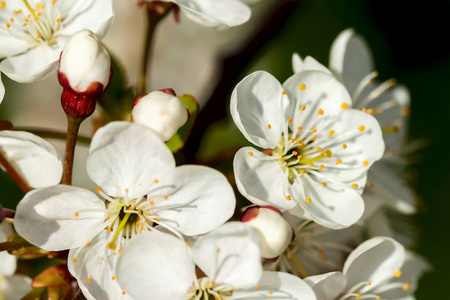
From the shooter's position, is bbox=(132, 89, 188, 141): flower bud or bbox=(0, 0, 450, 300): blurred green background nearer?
bbox=(132, 89, 188, 141): flower bud

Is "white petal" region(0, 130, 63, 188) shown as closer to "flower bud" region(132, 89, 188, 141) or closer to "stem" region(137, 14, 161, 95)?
"flower bud" region(132, 89, 188, 141)

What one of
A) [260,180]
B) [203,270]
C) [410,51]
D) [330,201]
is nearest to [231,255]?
[203,270]

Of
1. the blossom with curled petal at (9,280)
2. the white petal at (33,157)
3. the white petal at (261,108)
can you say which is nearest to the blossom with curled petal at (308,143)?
the white petal at (261,108)

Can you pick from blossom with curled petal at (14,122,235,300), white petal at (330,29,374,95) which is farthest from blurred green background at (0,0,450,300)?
blossom with curled petal at (14,122,235,300)

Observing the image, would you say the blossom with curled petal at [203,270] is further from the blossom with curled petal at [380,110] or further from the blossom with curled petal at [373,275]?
the blossom with curled petal at [380,110]

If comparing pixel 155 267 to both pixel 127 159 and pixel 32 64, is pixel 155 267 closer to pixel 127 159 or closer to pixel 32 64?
pixel 127 159

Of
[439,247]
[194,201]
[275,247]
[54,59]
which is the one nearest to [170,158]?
[194,201]
